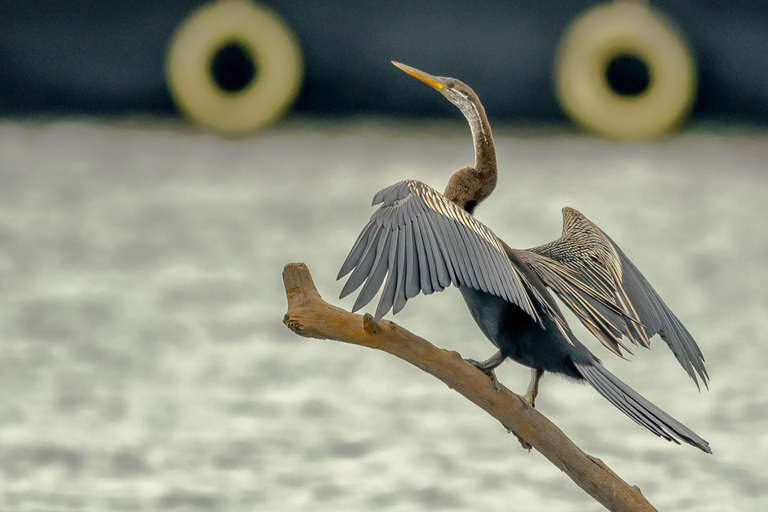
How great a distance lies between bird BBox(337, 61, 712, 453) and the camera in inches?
54.8

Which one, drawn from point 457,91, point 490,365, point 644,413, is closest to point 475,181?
point 457,91

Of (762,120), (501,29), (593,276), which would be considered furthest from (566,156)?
(593,276)

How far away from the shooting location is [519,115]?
520 centimetres

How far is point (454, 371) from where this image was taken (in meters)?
1.55

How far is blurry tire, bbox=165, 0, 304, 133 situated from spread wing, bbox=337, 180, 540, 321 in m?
3.41

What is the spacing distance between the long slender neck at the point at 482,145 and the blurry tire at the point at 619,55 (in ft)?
10.3

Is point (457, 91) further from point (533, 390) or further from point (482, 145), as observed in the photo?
point (533, 390)

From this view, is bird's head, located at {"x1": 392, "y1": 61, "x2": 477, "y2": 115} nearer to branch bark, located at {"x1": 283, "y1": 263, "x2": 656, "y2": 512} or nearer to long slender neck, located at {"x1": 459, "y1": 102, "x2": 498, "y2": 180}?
long slender neck, located at {"x1": 459, "y1": 102, "x2": 498, "y2": 180}

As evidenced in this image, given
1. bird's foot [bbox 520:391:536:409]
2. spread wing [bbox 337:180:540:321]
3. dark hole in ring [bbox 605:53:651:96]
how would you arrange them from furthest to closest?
dark hole in ring [bbox 605:53:651:96] < bird's foot [bbox 520:391:536:409] < spread wing [bbox 337:180:540:321]

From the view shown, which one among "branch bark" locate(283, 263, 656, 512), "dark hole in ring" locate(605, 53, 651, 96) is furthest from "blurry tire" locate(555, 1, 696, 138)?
"branch bark" locate(283, 263, 656, 512)

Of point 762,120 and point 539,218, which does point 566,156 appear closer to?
point 539,218

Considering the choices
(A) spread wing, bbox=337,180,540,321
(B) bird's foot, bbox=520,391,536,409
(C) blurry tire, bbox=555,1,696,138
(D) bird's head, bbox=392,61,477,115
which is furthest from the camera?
(C) blurry tire, bbox=555,1,696,138

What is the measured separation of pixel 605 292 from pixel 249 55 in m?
3.44

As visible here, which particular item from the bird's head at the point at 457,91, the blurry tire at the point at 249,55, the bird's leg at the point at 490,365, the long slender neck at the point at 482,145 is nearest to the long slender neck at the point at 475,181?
the long slender neck at the point at 482,145
